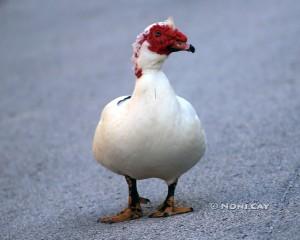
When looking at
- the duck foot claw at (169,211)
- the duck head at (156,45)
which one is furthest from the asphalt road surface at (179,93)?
the duck head at (156,45)

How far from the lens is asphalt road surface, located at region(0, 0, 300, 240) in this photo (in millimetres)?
4938

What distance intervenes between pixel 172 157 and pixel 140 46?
27.1 inches

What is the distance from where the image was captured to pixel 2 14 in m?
18.1

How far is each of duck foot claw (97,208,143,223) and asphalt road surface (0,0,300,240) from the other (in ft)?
0.26

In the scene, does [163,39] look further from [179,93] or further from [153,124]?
[179,93]

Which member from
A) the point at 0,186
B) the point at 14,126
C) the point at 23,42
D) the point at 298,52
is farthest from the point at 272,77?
the point at 23,42

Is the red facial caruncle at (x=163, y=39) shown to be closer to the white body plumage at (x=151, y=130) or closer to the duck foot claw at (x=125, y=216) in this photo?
the white body plumage at (x=151, y=130)

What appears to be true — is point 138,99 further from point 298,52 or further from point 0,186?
point 298,52

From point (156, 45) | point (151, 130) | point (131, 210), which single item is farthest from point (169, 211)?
point (156, 45)

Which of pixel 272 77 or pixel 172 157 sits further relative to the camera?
pixel 272 77

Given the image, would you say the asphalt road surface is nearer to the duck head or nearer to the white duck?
the white duck

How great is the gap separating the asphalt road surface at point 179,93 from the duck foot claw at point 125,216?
81 mm

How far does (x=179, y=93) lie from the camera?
30.7 feet

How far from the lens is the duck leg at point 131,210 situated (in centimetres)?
496
